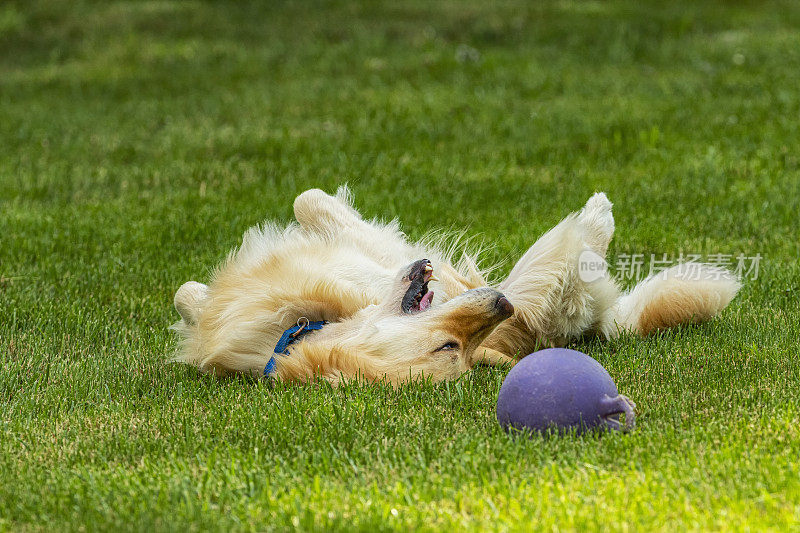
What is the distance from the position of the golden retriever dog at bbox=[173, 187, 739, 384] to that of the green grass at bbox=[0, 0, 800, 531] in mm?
131

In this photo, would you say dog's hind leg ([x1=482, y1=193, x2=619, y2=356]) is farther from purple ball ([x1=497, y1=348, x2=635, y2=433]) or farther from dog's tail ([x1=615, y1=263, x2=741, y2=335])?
purple ball ([x1=497, y1=348, x2=635, y2=433])

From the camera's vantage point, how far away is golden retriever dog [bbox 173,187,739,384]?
11.4 ft

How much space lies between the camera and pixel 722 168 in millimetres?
6754

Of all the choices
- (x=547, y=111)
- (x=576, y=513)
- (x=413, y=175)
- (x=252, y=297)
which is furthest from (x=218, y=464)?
(x=547, y=111)

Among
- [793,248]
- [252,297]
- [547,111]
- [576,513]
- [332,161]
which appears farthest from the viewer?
[547,111]

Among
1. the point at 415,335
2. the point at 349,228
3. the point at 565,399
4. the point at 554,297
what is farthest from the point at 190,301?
the point at 565,399

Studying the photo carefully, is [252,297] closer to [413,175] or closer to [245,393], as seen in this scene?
[245,393]

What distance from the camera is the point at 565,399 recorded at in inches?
113

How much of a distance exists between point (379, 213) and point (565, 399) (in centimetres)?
340

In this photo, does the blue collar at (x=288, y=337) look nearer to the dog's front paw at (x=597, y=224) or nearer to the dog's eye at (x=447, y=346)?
the dog's eye at (x=447, y=346)

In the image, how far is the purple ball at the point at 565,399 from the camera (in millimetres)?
2865

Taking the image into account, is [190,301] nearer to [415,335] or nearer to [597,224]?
[415,335]

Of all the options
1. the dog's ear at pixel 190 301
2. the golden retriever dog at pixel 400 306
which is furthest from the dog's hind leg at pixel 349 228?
the dog's ear at pixel 190 301

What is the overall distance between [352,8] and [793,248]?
821 cm
